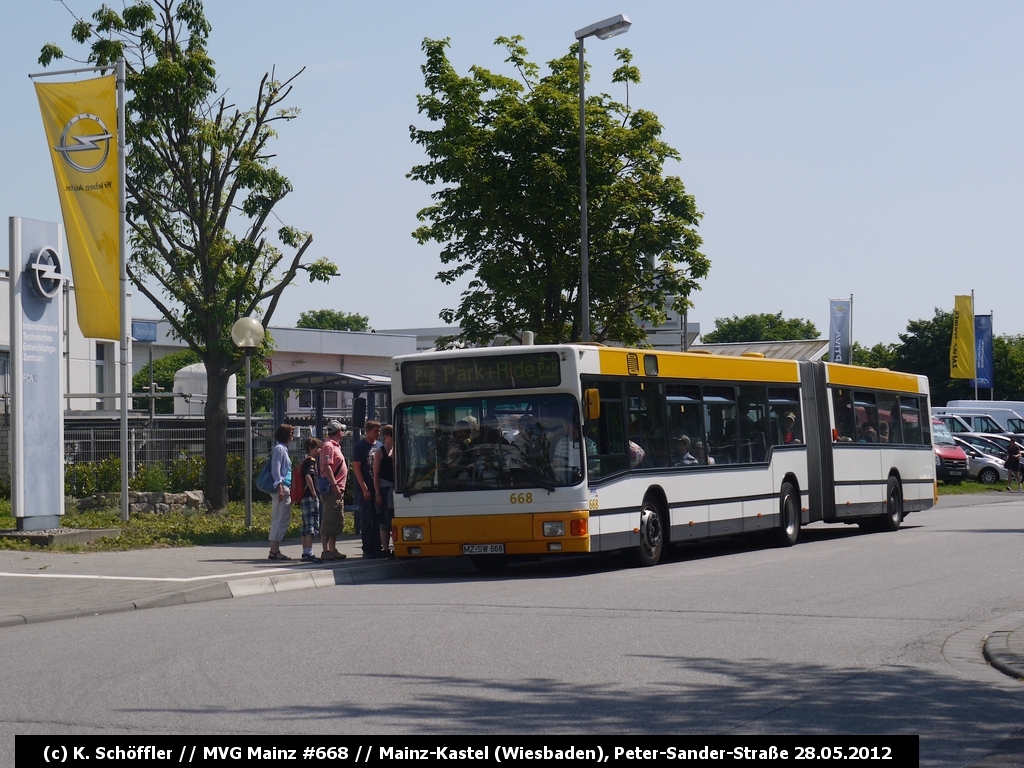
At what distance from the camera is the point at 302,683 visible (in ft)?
26.3

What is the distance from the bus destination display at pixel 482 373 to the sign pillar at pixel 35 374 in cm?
650

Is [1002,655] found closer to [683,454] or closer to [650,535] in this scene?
[650,535]

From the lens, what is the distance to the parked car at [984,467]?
4431 centimetres

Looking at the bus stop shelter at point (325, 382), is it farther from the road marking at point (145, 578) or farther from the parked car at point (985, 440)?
the parked car at point (985, 440)

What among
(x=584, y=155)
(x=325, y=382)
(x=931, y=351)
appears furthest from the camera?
(x=931, y=351)

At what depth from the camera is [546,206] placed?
24.7m

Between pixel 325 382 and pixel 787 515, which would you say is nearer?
pixel 787 515

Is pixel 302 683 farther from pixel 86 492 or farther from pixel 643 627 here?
pixel 86 492

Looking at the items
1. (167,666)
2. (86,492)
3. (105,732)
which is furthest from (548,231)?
(105,732)

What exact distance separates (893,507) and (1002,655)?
15683 millimetres

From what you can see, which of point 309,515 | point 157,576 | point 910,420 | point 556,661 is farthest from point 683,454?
point 910,420

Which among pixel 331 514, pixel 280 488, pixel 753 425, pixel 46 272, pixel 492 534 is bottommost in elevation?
pixel 492 534

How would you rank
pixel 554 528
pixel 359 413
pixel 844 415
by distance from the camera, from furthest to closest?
1. pixel 844 415
2. pixel 359 413
3. pixel 554 528

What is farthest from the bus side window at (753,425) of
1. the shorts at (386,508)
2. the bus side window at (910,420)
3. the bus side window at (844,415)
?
the bus side window at (910,420)
